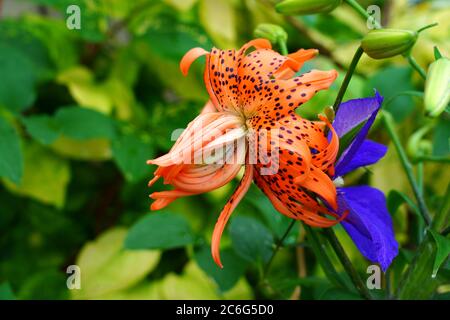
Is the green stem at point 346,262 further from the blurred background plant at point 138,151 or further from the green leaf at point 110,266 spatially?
the green leaf at point 110,266

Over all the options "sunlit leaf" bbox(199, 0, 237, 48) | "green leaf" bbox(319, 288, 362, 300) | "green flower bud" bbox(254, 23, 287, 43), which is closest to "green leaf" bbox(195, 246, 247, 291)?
"green leaf" bbox(319, 288, 362, 300)

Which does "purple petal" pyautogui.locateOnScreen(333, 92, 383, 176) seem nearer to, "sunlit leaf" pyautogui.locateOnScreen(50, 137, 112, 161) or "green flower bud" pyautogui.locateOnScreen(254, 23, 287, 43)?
"green flower bud" pyautogui.locateOnScreen(254, 23, 287, 43)

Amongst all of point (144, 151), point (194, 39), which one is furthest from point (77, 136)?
point (194, 39)

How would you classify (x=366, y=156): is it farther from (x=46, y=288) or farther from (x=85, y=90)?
(x=85, y=90)

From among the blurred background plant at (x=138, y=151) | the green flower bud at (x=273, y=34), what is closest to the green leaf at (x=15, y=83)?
the blurred background plant at (x=138, y=151)

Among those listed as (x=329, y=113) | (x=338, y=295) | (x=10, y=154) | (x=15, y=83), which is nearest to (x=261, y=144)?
(x=329, y=113)
